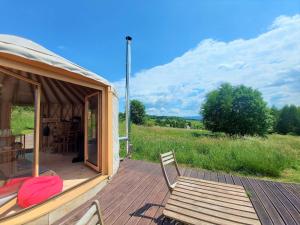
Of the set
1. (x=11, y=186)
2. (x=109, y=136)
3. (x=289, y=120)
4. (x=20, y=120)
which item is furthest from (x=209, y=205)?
(x=289, y=120)

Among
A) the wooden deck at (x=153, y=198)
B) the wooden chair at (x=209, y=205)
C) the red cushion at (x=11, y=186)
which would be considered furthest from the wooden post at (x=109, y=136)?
the wooden chair at (x=209, y=205)

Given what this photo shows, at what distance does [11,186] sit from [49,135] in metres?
4.31

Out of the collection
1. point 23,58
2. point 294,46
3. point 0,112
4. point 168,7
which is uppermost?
point 168,7

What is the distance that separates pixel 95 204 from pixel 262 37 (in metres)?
10.1

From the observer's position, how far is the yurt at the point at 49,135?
92.5 inches

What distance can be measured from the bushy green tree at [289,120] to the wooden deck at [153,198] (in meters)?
37.0

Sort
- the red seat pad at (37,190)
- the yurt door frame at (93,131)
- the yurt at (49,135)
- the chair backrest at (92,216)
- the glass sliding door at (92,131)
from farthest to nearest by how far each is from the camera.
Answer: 1. the glass sliding door at (92,131)
2. the yurt door frame at (93,131)
3. the red seat pad at (37,190)
4. the yurt at (49,135)
5. the chair backrest at (92,216)

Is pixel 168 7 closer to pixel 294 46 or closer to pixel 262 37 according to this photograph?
pixel 262 37

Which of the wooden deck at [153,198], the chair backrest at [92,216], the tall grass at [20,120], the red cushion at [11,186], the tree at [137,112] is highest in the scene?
the tree at [137,112]

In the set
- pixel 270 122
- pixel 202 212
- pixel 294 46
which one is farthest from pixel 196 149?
pixel 270 122

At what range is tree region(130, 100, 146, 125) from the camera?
1575 inches

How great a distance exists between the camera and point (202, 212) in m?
1.82

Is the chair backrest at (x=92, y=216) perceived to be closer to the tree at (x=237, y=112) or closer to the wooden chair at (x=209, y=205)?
the wooden chair at (x=209, y=205)

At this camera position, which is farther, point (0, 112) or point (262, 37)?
point (262, 37)
